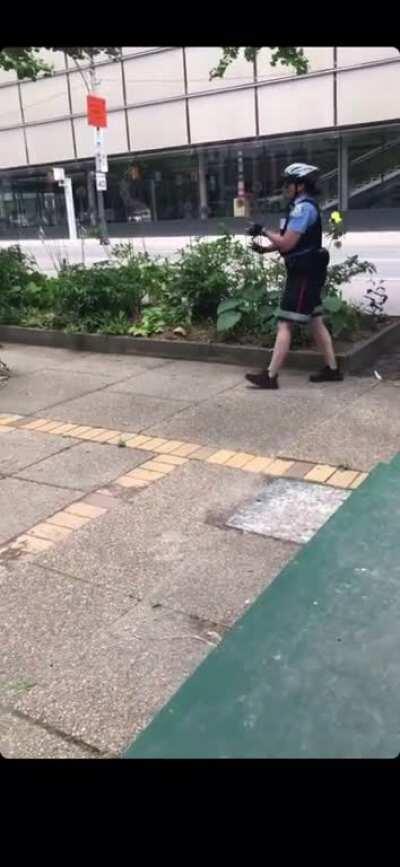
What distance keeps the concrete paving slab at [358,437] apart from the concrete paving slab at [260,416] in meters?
0.09

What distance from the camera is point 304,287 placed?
19.5ft

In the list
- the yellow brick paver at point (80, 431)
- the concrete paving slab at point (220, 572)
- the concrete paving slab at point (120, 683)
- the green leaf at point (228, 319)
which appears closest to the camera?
the concrete paving slab at point (120, 683)

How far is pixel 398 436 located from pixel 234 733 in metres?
3.18

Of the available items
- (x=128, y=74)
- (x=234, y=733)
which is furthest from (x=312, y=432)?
(x=128, y=74)

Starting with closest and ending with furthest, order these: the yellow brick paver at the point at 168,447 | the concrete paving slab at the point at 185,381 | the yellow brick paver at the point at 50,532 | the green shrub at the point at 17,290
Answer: the yellow brick paver at the point at 50,532 → the yellow brick paver at the point at 168,447 → the concrete paving slab at the point at 185,381 → the green shrub at the point at 17,290

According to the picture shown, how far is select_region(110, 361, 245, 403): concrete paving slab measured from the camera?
6355mm

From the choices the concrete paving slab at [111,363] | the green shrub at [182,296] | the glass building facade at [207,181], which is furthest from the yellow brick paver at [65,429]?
the glass building facade at [207,181]

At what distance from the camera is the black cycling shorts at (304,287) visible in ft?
19.4

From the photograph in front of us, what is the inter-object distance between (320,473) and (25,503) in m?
1.69

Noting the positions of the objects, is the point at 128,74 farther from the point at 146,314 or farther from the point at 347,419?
the point at 347,419

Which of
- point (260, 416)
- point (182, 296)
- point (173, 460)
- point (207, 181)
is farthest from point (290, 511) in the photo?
point (207, 181)

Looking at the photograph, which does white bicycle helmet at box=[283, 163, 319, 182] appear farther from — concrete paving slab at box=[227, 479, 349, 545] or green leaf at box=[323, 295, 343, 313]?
concrete paving slab at box=[227, 479, 349, 545]

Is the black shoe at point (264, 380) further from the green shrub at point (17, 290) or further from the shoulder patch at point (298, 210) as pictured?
the green shrub at point (17, 290)

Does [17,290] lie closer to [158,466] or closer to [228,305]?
[228,305]
